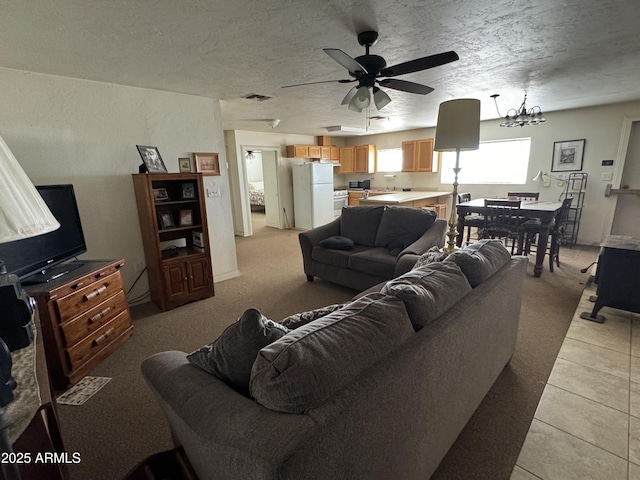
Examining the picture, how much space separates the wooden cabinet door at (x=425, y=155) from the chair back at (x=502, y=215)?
2.79m

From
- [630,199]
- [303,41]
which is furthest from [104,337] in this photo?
[630,199]

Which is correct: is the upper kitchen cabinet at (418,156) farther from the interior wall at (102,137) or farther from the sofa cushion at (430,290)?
the sofa cushion at (430,290)

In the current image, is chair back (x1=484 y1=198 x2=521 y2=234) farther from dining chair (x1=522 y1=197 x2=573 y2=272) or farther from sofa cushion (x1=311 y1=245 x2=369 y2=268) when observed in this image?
sofa cushion (x1=311 y1=245 x2=369 y2=268)

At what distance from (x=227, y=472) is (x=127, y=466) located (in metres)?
1.16

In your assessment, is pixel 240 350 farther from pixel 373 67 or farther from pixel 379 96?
pixel 379 96

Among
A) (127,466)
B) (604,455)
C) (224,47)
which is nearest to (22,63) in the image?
(224,47)

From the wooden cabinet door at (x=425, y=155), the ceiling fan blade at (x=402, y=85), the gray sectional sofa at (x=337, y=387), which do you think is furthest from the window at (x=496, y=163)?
the gray sectional sofa at (x=337, y=387)

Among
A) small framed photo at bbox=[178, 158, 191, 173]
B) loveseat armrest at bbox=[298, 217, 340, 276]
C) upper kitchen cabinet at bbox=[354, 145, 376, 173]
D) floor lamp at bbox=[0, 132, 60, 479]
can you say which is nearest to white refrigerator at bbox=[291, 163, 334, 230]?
upper kitchen cabinet at bbox=[354, 145, 376, 173]

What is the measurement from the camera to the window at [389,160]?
744 cm

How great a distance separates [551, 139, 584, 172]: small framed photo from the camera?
4.89m

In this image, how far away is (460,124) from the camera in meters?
2.01

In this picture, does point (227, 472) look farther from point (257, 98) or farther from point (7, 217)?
point (257, 98)

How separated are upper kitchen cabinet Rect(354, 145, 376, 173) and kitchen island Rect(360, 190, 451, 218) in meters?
1.56

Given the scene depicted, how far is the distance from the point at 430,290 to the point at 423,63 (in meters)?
1.53
